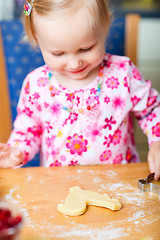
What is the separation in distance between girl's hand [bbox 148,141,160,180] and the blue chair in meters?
0.57

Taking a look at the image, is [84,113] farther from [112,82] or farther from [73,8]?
[73,8]

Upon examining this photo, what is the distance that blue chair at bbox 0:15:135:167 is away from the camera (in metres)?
1.28

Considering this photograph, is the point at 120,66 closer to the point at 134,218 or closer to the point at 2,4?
the point at 134,218

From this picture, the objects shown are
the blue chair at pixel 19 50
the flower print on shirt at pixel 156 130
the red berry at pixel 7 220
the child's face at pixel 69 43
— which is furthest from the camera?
the blue chair at pixel 19 50

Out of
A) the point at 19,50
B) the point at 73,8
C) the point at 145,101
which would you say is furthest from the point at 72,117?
the point at 19,50

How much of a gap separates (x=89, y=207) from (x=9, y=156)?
1.09ft

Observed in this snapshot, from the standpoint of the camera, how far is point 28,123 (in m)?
1.02

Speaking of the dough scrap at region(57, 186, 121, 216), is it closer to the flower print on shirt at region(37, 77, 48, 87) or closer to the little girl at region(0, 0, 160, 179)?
the little girl at region(0, 0, 160, 179)

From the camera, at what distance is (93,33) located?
80 centimetres

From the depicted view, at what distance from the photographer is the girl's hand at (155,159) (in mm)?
798

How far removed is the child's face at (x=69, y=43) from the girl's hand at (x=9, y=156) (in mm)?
277

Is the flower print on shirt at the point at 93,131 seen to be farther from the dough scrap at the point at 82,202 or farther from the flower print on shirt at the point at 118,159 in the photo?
the dough scrap at the point at 82,202

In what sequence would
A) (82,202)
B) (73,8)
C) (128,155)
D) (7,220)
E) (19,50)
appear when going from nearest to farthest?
(7,220)
(82,202)
(73,8)
(128,155)
(19,50)

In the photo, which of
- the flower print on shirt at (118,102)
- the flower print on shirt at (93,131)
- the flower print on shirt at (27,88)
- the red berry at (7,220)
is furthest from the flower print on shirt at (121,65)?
the red berry at (7,220)
